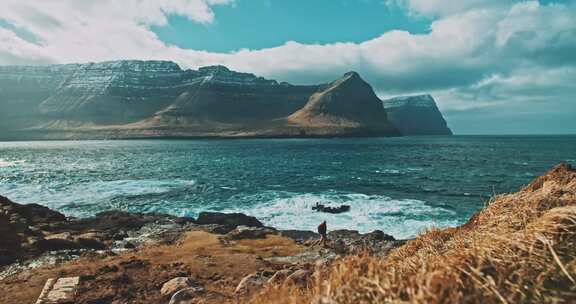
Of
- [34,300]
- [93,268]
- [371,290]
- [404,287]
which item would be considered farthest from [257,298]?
[93,268]

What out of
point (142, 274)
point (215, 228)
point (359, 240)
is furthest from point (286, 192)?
point (142, 274)

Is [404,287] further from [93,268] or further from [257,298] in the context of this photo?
[93,268]

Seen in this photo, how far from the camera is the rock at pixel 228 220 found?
2830cm

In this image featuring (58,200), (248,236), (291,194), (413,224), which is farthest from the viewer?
(291,194)

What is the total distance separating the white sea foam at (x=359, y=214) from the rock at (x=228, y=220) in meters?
2.25

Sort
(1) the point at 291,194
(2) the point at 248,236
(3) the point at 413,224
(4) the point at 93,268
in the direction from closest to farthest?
1. (4) the point at 93,268
2. (2) the point at 248,236
3. (3) the point at 413,224
4. (1) the point at 291,194

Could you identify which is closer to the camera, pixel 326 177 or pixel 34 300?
pixel 34 300

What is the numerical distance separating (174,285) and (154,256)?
5.59 metres

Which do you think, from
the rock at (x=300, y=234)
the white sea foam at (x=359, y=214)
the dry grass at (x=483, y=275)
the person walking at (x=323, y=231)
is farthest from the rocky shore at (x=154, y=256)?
the white sea foam at (x=359, y=214)

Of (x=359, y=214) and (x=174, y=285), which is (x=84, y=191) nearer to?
(x=359, y=214)

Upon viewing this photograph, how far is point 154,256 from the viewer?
1491 cm

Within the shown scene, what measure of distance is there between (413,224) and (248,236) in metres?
15.8

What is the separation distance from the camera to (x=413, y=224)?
95.3ft

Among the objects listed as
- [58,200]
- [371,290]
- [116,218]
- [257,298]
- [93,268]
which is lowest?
[58,200]
